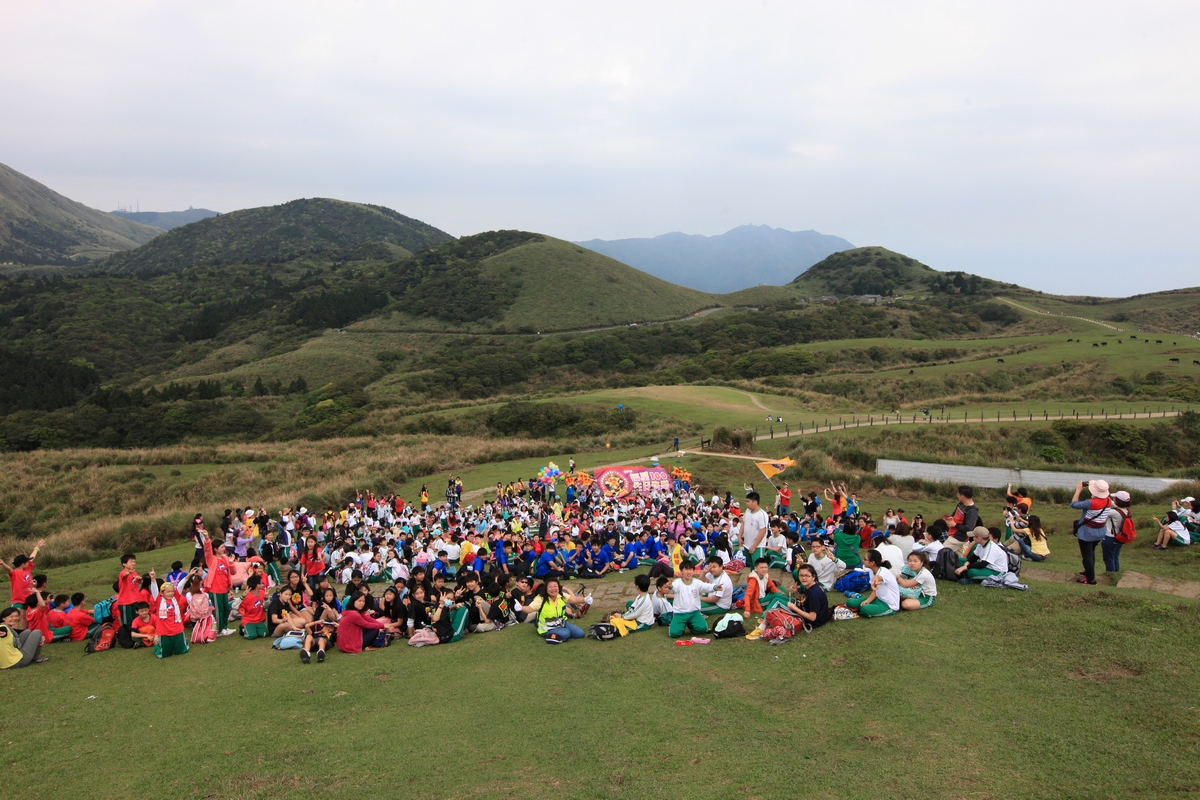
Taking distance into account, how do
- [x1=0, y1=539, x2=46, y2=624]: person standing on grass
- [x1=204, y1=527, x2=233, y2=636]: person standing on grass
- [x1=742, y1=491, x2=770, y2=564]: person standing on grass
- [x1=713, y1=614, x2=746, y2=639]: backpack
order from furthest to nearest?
1. [x1=742, y1=491, x2=770, y2=564]: person standing on grass
2. [x1=204, y1=527, x2=233, y2=636]: person standing on grass
3. [x1=0, y1=539, x2=46, y2=624]: person standing on grass
4. [x1=713, y1=614, x2=746, y2=639]: backpack

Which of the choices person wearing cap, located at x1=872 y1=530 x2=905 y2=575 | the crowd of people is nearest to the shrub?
the crowd of people

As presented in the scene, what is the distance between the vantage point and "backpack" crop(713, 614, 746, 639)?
29.6ft

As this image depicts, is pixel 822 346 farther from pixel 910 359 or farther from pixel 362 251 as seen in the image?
pixel 362 251

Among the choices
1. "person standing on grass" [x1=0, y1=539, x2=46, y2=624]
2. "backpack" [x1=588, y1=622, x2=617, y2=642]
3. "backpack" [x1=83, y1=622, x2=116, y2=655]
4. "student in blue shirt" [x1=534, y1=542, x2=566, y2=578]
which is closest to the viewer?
"backpack" [x1=588, y1=622, x2=617, y2=642]

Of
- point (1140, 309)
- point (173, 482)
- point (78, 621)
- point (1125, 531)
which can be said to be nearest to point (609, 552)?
point (1125, 531)

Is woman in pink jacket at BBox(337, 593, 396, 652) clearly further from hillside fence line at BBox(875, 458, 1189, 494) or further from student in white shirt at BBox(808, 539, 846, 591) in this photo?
hillside fence line at BBox(875, 458, 1189, 494)

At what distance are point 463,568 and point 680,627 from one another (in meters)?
5.21

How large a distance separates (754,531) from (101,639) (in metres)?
11.0

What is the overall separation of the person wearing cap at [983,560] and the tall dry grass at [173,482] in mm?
20279

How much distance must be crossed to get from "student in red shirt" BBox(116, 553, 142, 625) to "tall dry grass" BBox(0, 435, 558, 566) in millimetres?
11437

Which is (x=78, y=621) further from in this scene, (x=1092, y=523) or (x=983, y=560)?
(x=1092, y=523)

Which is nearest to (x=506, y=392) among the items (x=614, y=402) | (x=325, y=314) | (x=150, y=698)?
(x=614, y=402)

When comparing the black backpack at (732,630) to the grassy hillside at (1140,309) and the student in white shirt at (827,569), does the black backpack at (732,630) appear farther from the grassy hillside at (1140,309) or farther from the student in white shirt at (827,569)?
the grassy hillside at (1140,309)

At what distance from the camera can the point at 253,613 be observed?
10.2 meters
